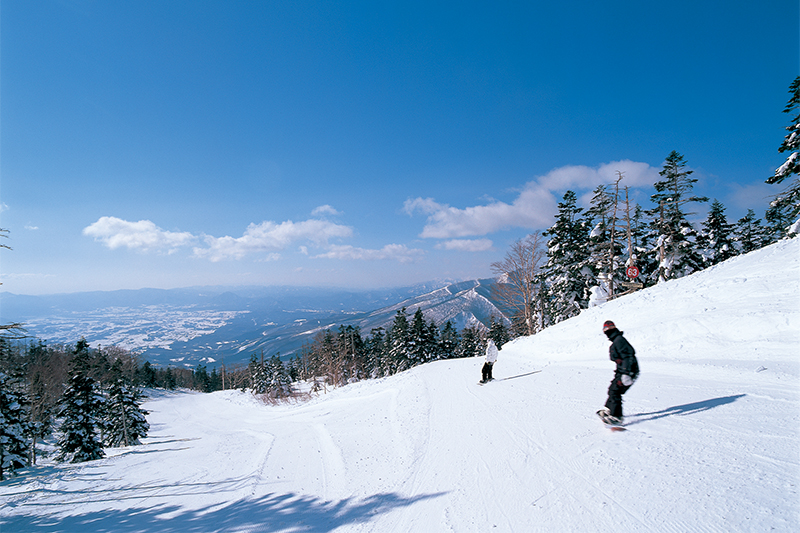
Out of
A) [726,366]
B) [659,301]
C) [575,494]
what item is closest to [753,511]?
[575,494]

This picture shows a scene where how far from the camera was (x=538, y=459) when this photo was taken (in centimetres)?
A: 523

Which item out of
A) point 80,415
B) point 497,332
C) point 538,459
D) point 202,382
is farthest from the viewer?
point 202,382

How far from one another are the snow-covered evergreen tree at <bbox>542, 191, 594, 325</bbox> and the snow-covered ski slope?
12.7 m

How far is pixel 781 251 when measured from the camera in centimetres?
1246

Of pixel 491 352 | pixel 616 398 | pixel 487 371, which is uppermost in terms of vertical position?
pixel 616 398

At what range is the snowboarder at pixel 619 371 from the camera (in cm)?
550

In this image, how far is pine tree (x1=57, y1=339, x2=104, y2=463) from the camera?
2236cm

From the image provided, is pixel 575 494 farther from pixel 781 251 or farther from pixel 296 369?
pixel 296 369

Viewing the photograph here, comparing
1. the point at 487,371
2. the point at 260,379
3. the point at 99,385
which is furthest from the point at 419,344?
the point at 260,379

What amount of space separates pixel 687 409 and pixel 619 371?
5.92 ft

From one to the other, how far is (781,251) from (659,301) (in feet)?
15.2

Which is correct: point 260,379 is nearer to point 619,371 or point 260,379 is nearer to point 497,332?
point 497,332

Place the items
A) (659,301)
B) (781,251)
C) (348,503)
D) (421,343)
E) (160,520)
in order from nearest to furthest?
(348,503)
(160,520)
(781,251)
(659,301)
(421,343)

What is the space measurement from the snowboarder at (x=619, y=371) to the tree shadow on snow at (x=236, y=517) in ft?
11.9
